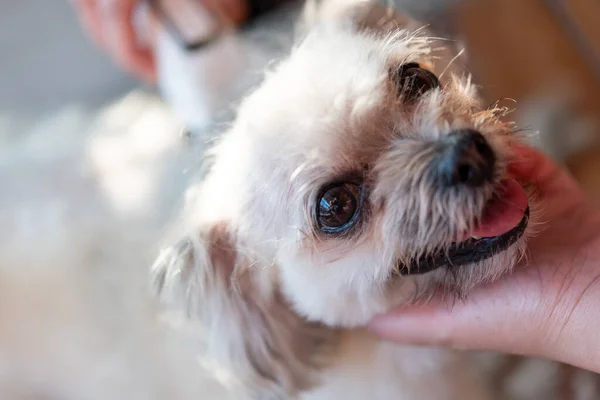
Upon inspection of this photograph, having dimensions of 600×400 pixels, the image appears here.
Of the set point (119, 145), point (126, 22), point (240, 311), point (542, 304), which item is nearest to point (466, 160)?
point (542, 304)

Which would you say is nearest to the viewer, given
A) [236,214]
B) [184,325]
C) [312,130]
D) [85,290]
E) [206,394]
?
[312,130]

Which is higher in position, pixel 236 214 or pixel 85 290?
pixel 85 290

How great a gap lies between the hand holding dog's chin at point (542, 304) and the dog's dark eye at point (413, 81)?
0.18 meters

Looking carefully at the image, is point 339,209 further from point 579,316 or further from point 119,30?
point 119,30

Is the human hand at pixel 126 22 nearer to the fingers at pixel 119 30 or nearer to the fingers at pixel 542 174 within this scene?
the fingers at pixel 119 30

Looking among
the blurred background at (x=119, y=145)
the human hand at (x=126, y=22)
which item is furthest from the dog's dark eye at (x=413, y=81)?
the human hand at (x=126, y=22)

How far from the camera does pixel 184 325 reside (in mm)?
1081

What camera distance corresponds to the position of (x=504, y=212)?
821mm

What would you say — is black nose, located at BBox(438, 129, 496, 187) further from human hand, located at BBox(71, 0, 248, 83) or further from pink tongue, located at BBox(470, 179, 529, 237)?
human hand, located at BBox(71, 0, 248, 83)

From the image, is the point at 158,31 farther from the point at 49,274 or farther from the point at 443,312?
the point at 443,312

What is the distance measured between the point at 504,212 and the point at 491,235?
4 centimetres

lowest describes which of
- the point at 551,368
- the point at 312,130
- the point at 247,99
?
the point at 551,368

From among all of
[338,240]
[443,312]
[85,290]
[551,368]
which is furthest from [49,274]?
[551,368]

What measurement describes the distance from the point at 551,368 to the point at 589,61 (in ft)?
3.19
